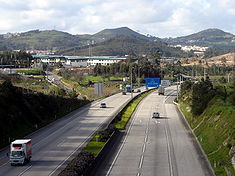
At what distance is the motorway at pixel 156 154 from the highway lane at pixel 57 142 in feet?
13.9

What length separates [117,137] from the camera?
5031cm

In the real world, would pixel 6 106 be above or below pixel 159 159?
above

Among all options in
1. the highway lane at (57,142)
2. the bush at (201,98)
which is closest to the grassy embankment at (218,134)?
the bush at (201,98)

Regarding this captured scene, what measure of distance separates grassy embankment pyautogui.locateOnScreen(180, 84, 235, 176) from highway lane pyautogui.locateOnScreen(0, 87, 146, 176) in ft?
41.7

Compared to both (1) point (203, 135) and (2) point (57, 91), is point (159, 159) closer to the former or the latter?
(1) point (203, 135)

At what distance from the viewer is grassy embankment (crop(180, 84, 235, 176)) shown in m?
33.6

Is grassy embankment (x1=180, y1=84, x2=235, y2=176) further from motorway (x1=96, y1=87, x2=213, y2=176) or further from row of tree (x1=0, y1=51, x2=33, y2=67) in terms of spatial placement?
row of tree (x1=0, y1=51, x2=33, y2=67)

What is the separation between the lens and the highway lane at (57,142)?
111 ft

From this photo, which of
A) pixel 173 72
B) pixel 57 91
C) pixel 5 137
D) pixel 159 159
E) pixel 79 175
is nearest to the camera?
pixel 79 175

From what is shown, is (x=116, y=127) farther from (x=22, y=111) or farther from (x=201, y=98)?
(x=201, y=98)

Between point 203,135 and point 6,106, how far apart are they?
996 inches

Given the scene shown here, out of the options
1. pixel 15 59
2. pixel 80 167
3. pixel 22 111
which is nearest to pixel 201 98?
pixel 22 111

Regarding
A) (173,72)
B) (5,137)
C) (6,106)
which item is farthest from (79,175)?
(173,72)

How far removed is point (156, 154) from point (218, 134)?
682 centimetres
